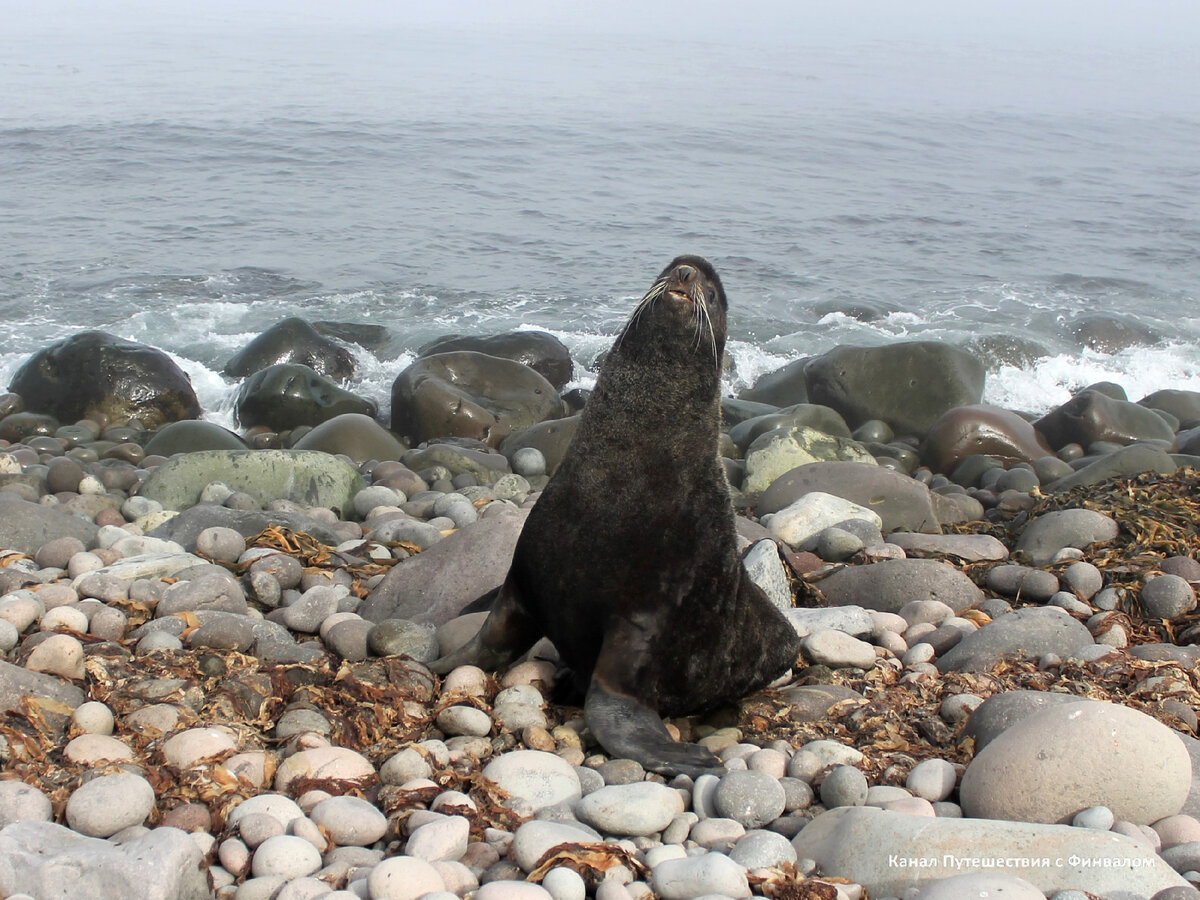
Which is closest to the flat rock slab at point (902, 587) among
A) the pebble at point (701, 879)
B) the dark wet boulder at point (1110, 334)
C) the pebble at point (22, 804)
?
the pebble at point (701, 879)

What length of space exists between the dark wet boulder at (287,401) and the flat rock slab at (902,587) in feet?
26.2

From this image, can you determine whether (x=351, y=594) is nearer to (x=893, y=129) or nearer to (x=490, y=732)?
(x=490, y=732)

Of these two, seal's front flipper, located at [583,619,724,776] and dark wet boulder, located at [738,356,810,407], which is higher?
seal's front flipper, located at [583,619,724,776]

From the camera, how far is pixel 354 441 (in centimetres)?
1162

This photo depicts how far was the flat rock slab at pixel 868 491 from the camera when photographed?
31.0ft

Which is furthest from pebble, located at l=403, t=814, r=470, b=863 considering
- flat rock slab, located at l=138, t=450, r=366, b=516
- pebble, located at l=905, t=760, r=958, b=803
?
flat rock slab, located at l=138, t=450, r=366, b=516

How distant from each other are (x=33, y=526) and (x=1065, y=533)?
273 inches

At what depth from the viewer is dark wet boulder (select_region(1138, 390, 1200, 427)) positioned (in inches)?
597

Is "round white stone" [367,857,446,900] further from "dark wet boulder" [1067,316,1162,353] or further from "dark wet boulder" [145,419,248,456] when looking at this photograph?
"dark wet boulder" [1067,316,1162,353]

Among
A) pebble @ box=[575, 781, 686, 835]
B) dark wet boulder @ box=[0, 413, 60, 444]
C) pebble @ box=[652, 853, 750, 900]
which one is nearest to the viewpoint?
pebble @ box=[652, 853, 750, 900]

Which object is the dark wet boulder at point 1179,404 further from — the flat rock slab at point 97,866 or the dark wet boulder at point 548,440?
the flat rock slab at point 97,866

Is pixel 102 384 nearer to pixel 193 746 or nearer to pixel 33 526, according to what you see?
pixel 33 526

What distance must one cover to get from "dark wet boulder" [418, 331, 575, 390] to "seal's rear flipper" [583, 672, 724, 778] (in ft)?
34.5

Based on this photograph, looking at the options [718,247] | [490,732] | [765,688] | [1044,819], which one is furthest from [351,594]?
[718,247]
